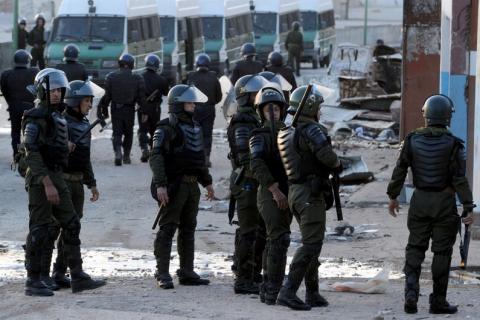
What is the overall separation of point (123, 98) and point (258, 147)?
10.6 meters

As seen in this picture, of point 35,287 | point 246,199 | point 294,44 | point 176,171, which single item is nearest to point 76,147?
point 176,171

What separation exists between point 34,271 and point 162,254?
1.02 m

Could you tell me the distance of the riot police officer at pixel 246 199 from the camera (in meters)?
10.9

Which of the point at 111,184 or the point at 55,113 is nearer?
the point at 55,113

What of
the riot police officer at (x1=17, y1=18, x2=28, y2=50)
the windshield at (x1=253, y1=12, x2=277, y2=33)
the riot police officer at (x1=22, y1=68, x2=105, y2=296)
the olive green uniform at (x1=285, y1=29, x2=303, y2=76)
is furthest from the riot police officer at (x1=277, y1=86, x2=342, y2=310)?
the windshield at (x1=253, y1=12, x2=277, y2=33)

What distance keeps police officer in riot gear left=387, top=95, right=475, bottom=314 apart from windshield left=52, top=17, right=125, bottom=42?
23.8m

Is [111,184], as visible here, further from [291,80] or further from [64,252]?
[64,252]

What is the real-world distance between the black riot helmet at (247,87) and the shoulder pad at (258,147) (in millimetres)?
849

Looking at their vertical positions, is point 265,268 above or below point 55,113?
below

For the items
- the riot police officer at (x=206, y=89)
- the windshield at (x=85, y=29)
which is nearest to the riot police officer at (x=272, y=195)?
the riot police officer at (x=206, y=89)

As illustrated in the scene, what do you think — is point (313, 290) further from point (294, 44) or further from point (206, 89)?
point (294, 44)

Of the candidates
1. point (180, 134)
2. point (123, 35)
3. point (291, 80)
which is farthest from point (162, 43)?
point (180, 134)

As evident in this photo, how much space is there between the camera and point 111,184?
1912cm

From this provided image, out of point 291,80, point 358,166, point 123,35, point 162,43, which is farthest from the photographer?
point 162,43
